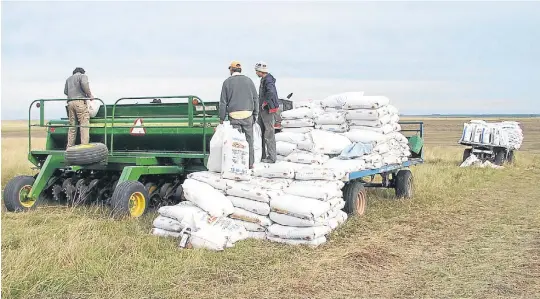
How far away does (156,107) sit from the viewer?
10.6 metres

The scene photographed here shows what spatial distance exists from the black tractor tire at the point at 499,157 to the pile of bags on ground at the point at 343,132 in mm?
12371

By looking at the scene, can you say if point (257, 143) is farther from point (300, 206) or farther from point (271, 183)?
point (300, 206)

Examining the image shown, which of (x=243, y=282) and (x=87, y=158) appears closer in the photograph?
(x=243, y=282)

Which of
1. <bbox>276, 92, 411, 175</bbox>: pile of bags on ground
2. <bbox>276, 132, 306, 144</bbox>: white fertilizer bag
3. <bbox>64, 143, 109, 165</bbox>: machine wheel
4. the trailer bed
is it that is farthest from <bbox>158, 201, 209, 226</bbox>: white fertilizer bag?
<bbox>276, 132, 306, 144</bbox>: white fertilizer bag

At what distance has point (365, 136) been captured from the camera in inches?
388

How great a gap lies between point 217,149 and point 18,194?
3.54 metres

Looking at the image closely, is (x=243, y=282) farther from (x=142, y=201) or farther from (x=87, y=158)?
(x=87, y=158)

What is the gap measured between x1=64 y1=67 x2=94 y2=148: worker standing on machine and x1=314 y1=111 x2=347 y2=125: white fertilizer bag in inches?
158

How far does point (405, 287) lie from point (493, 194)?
27.4 ft

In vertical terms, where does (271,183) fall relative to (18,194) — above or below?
above

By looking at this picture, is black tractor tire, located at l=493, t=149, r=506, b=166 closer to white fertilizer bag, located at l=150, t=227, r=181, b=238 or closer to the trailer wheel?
the trailer wheel

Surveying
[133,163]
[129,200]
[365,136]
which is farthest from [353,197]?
[133,163]

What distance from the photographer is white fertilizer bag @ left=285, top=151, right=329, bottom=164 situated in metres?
8.98

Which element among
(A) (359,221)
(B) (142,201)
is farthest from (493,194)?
(B) (142,201)
